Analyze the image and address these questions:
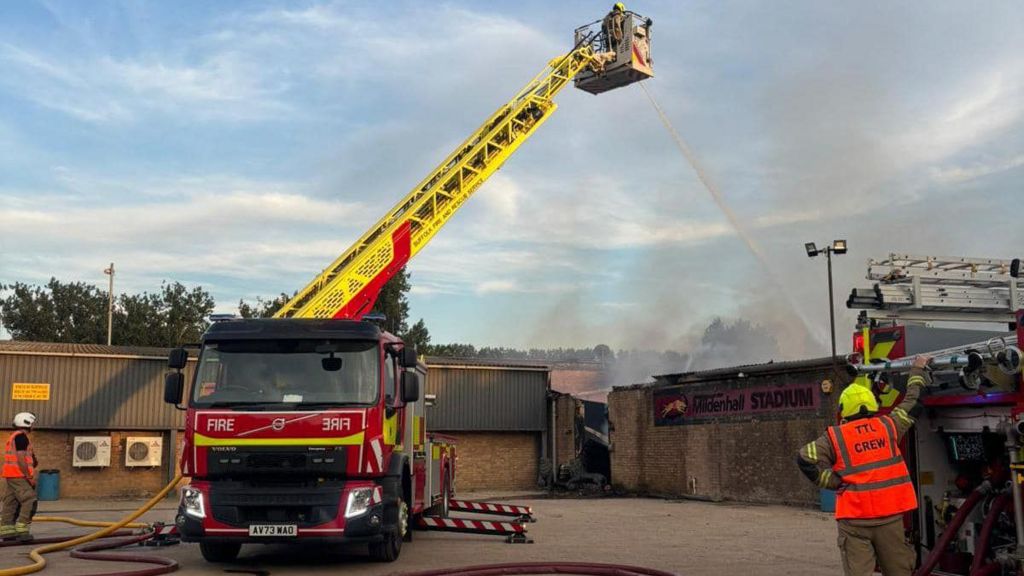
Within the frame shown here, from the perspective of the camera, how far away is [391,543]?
1034 cm

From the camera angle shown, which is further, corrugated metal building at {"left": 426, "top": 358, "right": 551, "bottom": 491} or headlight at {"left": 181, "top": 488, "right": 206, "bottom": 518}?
corrugated metal building at {"left": 426, "top": 358, "right": 551, "bottom": 491}

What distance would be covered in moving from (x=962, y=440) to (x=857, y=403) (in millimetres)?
1376

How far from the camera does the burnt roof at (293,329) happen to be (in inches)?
395

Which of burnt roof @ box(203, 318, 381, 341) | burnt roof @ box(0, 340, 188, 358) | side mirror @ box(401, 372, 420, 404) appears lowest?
side mirror @ box(401, 372, 420, 404)

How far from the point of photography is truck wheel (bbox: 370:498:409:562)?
1000 centimetres

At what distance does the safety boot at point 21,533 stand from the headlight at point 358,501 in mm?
5982

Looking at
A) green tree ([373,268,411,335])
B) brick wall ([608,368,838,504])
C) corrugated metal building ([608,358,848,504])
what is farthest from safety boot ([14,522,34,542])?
green tree ([373,268,411,335])

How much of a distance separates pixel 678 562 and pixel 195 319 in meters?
49.7

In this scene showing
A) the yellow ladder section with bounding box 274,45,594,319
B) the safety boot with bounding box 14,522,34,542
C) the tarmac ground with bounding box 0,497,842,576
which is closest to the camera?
the tarmac ground with bounding box 0,497,842,576

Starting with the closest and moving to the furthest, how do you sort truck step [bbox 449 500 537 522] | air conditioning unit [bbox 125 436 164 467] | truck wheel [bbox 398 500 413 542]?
1. truck wheel [bbox 398 500 413 542]
2. truck step [bbox 449 500 537 522]
3. air conditioning unit [bbox 125 436 164 467]

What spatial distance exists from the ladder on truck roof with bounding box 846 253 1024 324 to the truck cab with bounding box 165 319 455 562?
5.79 meters

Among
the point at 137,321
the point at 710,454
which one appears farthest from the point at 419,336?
the point at 710,454

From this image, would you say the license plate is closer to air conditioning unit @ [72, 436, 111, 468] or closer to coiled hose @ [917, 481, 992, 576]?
coiled hose @ [917, 481, 992, 576]

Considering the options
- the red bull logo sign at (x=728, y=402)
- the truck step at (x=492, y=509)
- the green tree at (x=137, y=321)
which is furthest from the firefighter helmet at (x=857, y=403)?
the green tree at (x=137, y=321)
